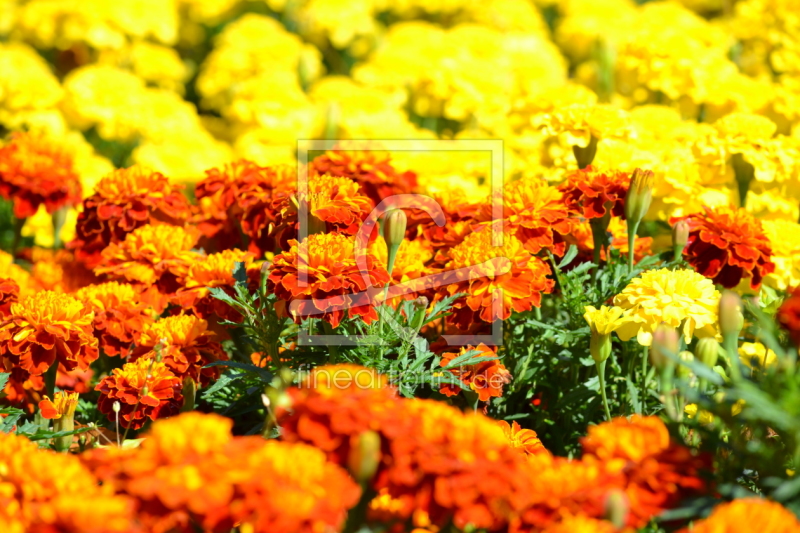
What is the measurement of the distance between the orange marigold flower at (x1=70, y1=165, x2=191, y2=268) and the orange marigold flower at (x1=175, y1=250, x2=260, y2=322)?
0.35 metres

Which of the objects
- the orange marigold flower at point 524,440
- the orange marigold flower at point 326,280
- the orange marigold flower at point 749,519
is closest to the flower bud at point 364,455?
the orange marigold flower at point 749,519

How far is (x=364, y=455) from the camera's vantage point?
1.17 meters

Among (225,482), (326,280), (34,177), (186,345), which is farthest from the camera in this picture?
(34,177)

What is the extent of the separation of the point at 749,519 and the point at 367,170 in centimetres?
152

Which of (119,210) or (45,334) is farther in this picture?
(119,210)

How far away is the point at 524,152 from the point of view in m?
3.32

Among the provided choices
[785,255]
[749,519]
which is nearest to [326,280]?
[749,519]

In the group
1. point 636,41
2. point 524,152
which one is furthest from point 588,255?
point 636,41

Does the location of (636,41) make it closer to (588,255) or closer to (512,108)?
(512,108)

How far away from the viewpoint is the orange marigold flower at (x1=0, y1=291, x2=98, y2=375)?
2.02 m

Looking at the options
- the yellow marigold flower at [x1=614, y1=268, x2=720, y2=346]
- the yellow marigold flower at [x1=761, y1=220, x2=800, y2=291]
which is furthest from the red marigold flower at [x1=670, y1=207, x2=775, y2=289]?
the yellow marigold flower at [x1=761, y1=220, x2=800, y2=291]

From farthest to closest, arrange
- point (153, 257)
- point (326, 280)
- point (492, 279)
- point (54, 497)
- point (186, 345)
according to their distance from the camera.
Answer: point (153, 257)
point (186, 345)
point (492, 279)
point (326, 280)
point (54, 497)

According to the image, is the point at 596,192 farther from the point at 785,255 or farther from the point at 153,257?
the point at 153,257

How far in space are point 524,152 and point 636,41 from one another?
931 mm
